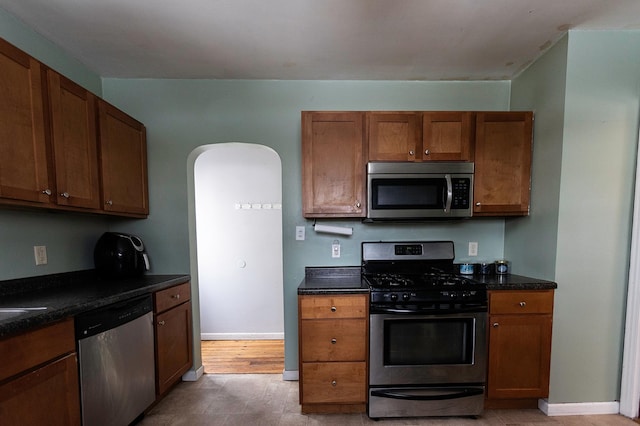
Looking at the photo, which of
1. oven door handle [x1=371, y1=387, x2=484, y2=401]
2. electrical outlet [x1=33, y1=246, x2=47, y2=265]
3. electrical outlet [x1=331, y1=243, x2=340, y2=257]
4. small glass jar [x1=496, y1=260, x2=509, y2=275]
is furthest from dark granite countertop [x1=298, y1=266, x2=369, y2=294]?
electrical outlet [x1=33, y1=246, x2=47, y2=265]

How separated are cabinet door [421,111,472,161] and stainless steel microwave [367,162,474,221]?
0.06 meters

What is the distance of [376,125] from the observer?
195 cm

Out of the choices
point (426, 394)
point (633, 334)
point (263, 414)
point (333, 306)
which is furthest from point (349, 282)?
point (633, 334)

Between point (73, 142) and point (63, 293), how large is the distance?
0.91 metres

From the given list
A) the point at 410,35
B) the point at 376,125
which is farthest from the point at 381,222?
the point at 410,35

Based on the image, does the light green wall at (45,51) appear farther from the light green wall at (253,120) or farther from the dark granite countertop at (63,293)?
the dark granite countertop at (63,293)

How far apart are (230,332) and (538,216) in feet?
10.6

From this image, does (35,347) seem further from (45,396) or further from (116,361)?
(116,361)

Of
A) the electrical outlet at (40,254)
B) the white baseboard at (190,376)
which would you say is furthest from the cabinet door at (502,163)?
the electrical outlet at (40,254)

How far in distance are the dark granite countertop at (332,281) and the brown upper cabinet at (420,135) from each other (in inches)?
37.6

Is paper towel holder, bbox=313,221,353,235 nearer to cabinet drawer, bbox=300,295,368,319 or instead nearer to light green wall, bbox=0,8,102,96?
cabinet drawer, bbox=300,295,368,319

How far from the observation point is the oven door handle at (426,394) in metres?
1.75

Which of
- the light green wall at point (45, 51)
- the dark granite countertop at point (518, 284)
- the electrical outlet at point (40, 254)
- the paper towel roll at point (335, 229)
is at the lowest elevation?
the dark granite countertop at point (518, 284)

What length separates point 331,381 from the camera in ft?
5.81
